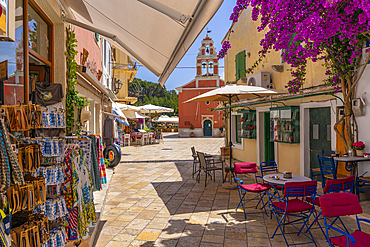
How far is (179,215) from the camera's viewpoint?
4680 mm

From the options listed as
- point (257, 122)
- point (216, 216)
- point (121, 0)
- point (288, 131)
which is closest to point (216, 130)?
point (257, 122)

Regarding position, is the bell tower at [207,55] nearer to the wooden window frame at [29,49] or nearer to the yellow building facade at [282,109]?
the yellow building facade at [282,109]

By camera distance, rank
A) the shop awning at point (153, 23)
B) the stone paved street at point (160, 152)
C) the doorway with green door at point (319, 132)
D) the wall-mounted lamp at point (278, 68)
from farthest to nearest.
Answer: the stone paved street at point (160, 152) < the wall-mounted lamp at point (278, 68) < the doorway with green door at point (319, 132) < the shop awning at point (153, 23)

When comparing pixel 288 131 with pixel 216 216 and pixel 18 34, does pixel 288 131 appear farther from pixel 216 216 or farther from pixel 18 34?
pixel 18 34

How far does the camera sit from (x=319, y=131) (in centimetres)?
696

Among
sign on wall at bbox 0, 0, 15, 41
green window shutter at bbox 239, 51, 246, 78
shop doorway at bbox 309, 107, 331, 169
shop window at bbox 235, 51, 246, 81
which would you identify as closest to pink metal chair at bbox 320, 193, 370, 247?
sign on wall at bbox 0, 0, 15, 41

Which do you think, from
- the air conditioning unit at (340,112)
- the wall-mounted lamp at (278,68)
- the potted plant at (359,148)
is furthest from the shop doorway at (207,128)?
the potted plant at (359,148)

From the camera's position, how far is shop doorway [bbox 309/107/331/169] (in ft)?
21.9

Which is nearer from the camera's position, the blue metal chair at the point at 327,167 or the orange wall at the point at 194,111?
the blue metal chair at the point at 327,167

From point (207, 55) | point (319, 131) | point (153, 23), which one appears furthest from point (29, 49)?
point (207, 55)

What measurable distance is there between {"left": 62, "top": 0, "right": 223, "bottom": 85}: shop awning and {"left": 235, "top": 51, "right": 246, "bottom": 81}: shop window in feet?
23.2

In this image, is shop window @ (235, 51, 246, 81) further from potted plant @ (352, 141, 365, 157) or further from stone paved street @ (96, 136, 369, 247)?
potted plant @ (352, 141, 365, 157)

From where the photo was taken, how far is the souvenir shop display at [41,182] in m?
1.79

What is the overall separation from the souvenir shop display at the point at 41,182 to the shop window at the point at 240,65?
8.20 meters
